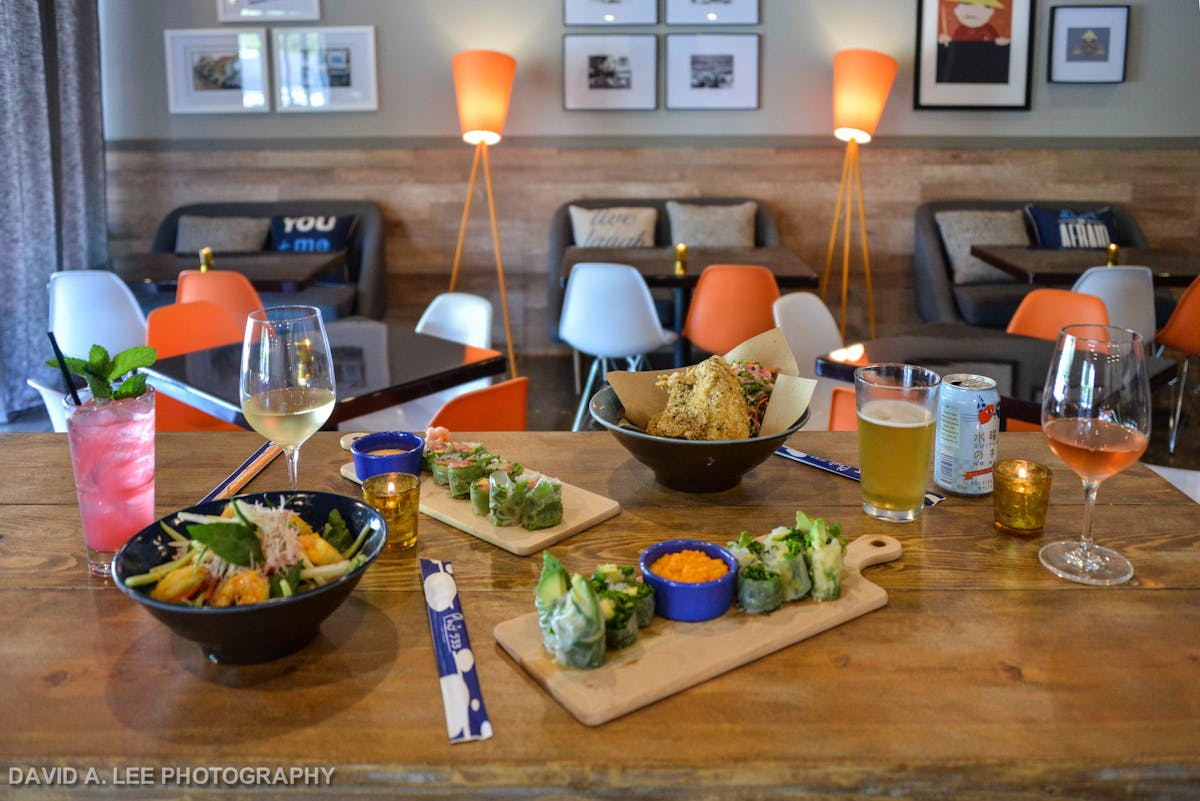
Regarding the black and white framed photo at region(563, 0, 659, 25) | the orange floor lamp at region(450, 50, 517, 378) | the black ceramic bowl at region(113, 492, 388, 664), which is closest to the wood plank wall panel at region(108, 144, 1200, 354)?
the orange floor lamp at region(450, 50, 517, 378)

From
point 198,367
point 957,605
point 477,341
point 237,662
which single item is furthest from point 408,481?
point 477,341

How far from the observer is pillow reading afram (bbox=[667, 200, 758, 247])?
560 centimetres

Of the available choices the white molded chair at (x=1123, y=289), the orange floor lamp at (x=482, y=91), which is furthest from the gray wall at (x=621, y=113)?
the white molded chair at (x=1123, y=289)

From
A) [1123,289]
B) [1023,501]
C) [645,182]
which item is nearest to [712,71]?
[645,182]

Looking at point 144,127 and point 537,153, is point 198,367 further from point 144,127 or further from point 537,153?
point 144,127

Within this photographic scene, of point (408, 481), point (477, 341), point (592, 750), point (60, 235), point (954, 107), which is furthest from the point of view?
point (954, 107)

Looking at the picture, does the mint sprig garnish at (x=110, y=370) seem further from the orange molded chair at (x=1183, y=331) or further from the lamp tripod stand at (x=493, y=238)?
the lamp tripod stand at (x=493, y=238)

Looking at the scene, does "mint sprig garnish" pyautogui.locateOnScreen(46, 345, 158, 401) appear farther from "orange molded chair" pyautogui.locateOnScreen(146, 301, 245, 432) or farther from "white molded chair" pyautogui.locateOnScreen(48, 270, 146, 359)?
"white molded chair" pyautogui.locateOnScreen(48, 270, 146, 359)

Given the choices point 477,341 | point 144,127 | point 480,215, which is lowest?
point 477,341

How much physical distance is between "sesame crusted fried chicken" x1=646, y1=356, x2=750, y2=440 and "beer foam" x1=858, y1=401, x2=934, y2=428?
150 millimetres

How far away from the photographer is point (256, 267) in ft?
15.0

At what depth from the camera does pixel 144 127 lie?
5.82 metres

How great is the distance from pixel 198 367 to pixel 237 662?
172 cm

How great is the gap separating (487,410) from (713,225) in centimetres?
373
